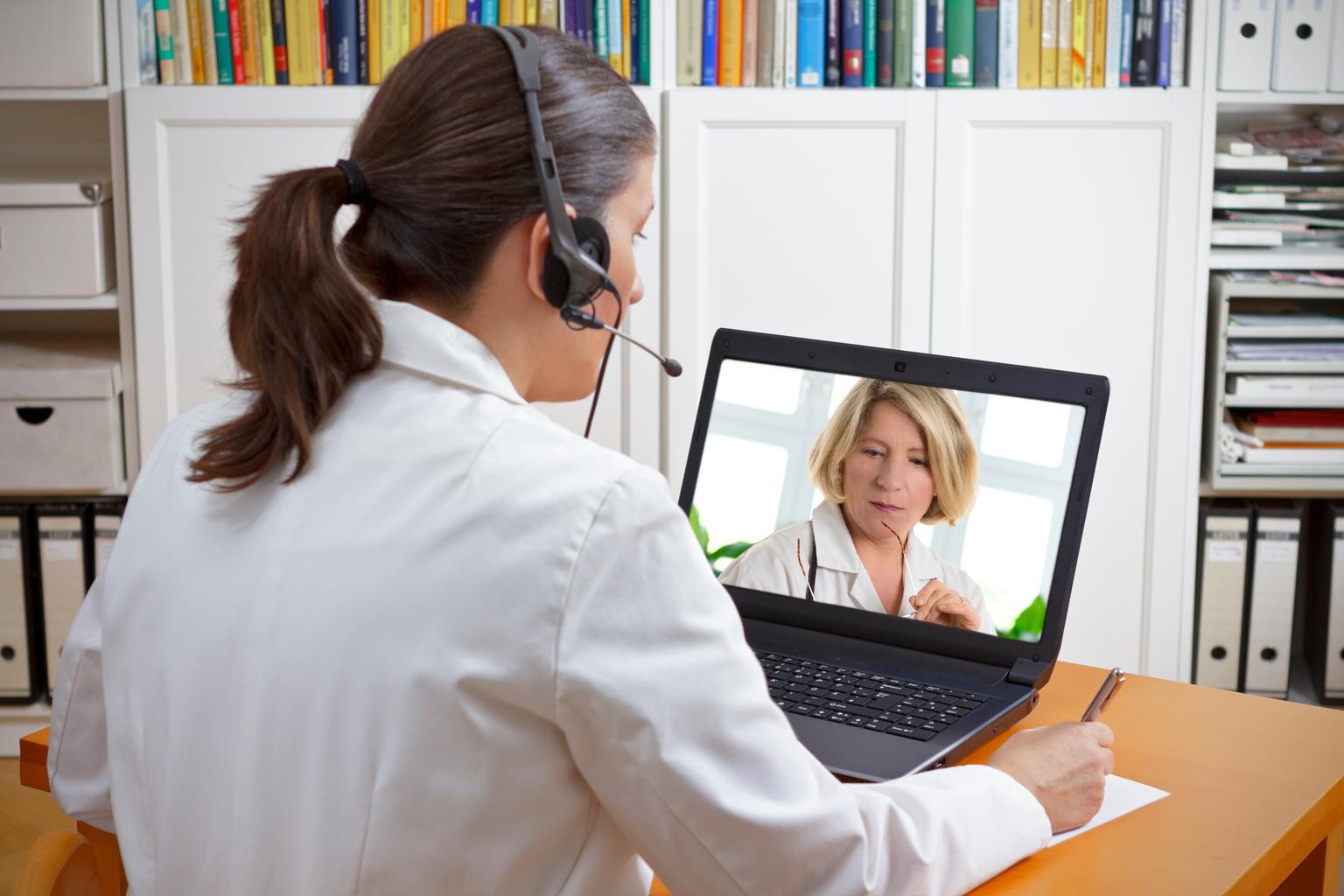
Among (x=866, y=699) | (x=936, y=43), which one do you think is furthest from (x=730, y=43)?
(x=866, y=699)

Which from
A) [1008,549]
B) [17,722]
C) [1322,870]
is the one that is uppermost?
[1008,549]

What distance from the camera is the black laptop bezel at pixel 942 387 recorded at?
3.68 feet

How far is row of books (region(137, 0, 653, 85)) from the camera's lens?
2342 mm

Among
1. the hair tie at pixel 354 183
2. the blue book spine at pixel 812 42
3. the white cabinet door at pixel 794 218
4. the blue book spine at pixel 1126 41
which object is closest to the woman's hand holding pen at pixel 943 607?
the hair tie at pixel 354 183

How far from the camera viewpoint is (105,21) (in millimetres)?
2322

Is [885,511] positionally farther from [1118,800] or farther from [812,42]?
[812,42]

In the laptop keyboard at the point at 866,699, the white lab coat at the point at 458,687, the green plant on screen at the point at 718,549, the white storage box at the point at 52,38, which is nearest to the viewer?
the white lab coat at the point at 458,687

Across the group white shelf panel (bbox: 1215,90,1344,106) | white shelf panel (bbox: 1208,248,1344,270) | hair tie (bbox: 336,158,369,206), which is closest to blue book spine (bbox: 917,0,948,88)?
white shelf panel (bbox: 1215,90,1344,106)

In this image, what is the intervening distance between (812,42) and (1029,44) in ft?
1.28

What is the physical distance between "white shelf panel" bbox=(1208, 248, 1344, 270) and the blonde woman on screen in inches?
57.9

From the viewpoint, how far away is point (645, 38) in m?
2.38

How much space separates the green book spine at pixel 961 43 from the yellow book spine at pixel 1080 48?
6.9 inches

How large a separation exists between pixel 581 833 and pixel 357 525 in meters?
0.21

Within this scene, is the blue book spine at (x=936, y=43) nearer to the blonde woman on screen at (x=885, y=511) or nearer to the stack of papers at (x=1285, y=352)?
the stack of papers at (x=1285, y=352)
